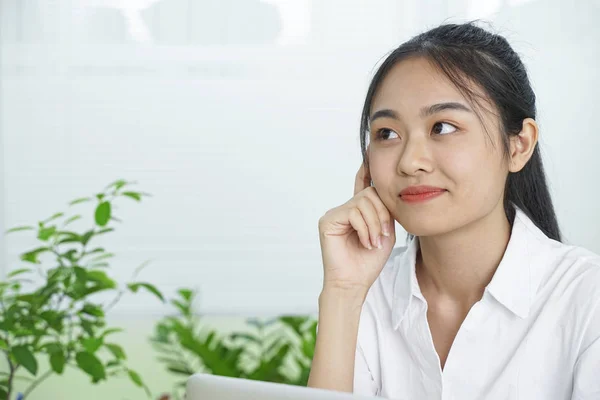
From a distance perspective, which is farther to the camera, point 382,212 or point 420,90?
point 382,212

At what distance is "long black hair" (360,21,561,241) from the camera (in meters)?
1.49

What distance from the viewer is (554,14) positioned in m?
3.41

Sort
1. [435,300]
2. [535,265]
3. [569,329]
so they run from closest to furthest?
[569,329] < [535,265] < [435,300]

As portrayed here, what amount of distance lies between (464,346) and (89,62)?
247 cm

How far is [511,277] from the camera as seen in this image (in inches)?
58.4

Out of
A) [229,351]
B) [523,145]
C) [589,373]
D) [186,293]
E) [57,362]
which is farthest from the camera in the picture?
[186,293]

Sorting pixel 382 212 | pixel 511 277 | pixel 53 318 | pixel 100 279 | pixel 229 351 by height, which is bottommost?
pixel 229 351

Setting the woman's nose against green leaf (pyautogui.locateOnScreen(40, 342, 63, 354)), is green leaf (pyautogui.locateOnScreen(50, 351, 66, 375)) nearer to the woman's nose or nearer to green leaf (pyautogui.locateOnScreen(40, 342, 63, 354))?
green leaf (pyautogui.locateOnScreen(40, 342, 63, 354))

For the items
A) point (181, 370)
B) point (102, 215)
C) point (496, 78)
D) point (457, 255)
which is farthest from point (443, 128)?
point (181, 370)

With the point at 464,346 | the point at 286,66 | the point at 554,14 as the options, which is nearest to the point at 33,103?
the point at 286,66

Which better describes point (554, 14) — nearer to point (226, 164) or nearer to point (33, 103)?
point (226, 164)

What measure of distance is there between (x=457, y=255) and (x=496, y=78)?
0.35 metres

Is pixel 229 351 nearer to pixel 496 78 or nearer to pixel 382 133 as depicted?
pixel 382 133

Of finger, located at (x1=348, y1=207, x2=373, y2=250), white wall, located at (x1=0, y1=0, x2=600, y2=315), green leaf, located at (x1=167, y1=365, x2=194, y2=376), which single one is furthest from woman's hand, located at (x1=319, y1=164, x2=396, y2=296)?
white wall, located at (x1=0, y1=0, x2=600, y2=315)
